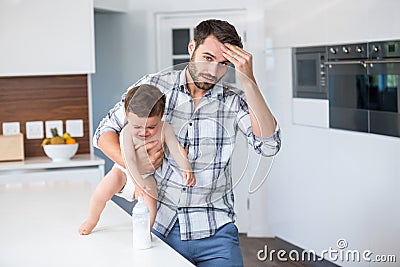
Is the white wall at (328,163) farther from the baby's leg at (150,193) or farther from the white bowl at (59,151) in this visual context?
the baby's leg at (150,193)

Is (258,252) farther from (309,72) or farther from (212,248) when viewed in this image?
(212,248)

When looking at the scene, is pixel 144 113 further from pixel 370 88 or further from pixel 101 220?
pixel 370 88

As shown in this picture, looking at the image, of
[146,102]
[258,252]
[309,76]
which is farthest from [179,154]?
[258,252]

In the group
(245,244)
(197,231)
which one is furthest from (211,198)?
(245,244)

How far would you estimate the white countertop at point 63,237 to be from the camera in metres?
2.02

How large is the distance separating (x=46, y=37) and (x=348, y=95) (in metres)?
1.91

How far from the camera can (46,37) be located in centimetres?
462

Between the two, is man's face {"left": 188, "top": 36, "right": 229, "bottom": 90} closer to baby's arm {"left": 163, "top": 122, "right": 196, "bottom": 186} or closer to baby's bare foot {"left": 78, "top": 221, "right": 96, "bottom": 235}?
baby's arm {"left": 163, "top": 122, "right": 196, "bottom": 186}

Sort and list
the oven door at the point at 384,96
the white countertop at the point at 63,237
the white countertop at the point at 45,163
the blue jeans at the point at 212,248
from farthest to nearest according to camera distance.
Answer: the white countertop at the point at 45,163
the oven door at the point at 384,96
the blue jeans at the point at 212,248
the white countertop at the point at 63,237

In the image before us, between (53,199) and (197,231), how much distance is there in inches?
38.4

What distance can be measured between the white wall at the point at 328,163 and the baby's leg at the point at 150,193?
1.87 metres

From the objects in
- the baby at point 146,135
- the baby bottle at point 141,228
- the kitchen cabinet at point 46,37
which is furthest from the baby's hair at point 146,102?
the kitchen cabinet at point 46,37

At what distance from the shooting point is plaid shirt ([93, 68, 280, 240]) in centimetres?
199

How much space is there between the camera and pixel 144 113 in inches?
76.0
